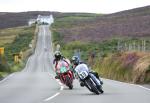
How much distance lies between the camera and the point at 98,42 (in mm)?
103500

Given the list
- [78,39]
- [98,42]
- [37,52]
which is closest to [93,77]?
[98,42]

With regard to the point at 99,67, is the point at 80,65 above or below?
above

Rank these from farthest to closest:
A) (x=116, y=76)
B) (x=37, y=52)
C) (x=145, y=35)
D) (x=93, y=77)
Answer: (x=37, y=52), (x=145, y=35), (x=116, y=76), (x=93, y=77)

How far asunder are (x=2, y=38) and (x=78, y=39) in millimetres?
50751

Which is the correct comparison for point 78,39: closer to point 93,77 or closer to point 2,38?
point 2,38

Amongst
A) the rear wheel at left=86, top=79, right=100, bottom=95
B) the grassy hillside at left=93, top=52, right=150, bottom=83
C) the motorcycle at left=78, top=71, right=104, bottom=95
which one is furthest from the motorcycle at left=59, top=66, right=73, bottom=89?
the grassy hillside at left=93, top=52, right=150, bottom=83

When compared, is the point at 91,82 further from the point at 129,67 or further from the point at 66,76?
the point at 129,67

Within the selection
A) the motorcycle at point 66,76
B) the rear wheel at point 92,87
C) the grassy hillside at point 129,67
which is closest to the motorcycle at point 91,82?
the rear wheel at point 92,87

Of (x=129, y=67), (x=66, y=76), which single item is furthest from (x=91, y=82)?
(x=129, y=67)

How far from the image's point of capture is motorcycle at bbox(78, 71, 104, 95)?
26375mm

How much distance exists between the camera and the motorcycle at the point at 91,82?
26.4m

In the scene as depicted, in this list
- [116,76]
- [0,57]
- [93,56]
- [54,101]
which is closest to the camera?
[54,101]

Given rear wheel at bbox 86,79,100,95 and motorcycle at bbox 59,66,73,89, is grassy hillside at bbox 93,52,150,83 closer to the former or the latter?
motorcycle at bbox 59,66,73,89

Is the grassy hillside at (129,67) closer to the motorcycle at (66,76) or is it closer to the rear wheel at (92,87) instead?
the motorcycle at (66,76)
